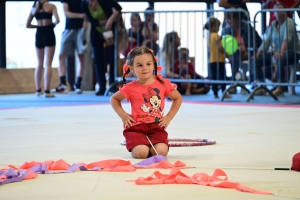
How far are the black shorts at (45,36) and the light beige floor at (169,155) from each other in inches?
113

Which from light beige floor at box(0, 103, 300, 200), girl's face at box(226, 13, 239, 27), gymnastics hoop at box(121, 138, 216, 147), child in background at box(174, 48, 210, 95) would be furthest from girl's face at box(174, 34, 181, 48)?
gymnastics hoop at box(121, 138, 216, 147)

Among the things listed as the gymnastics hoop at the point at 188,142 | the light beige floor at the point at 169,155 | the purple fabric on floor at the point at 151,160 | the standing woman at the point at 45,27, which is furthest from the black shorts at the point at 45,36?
the purple fabric on floor at the point at 151,160

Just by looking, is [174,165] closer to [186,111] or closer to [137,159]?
[137,159]

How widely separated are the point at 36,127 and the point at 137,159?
97.3 inches

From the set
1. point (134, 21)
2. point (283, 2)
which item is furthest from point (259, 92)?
point (134, 21)

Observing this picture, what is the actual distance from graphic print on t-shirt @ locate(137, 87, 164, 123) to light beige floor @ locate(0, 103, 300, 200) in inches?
10.8

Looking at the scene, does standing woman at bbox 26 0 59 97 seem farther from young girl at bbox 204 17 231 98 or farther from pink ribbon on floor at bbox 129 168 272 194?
pink ribbon on floor at bbox 129 168 272 194

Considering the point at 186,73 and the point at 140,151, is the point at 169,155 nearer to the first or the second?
the point at 140,151

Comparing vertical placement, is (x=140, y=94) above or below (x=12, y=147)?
above

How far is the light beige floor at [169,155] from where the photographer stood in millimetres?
3381

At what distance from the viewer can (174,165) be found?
4.17 m

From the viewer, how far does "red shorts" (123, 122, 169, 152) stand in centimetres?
474

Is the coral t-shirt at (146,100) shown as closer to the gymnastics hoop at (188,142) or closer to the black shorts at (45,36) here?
the gymnastics hoop at (188,142)

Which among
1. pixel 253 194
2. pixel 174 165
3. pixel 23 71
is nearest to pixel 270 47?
pixel 23 71
